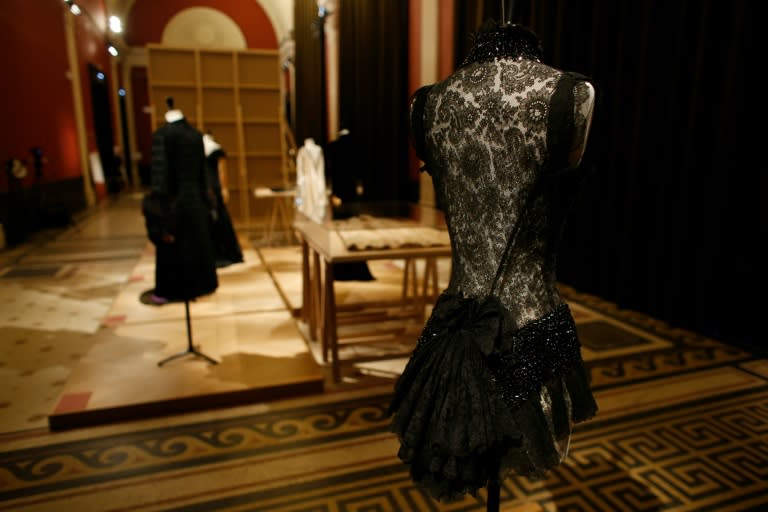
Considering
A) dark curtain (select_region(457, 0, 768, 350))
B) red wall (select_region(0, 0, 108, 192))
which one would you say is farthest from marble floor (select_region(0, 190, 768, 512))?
red wall (select_region(0, 0, 108, 192))

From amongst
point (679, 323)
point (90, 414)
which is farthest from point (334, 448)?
point (679, 323)

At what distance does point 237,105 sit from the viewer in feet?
27.2

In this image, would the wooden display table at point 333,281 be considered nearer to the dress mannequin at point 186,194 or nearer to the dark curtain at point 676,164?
the dress mannequin at point 186,194

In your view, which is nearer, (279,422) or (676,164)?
(279,422)

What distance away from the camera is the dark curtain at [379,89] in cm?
634

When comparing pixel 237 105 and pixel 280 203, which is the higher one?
pixel 237 105

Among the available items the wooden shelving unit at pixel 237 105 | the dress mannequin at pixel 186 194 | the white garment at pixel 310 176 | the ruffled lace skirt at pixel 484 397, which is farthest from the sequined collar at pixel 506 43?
the wooden shelving unit at pixel 237 105

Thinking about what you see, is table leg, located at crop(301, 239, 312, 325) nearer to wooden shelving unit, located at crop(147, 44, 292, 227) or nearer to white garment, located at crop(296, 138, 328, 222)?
white garment, located at crop(296, 138, 328, 222)

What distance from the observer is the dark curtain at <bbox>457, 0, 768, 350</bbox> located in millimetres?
3160

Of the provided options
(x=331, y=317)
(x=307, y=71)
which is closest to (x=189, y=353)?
(x=331, y=317)

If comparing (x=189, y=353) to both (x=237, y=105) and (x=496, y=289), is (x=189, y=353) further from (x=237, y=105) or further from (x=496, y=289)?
(x=237, y=105)

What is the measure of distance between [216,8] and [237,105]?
285 inches

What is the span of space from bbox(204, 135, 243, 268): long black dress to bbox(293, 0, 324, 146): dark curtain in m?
2.77

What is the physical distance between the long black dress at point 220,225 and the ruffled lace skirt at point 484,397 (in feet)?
11.4
